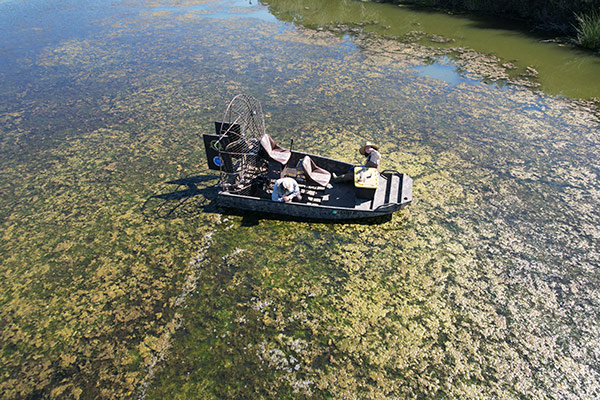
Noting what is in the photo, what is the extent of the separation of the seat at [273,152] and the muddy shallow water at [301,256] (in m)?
0.87

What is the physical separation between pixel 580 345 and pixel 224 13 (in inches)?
526

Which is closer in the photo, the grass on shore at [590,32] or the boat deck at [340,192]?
the boat deck at [340,192]

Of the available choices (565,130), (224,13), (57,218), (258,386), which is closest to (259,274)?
(258,386)

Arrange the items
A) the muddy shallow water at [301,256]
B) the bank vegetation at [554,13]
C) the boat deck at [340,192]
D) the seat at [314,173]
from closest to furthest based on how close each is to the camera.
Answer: the muddy shallow water at [301,256] < the boat deck at [340,192] < the seat at [314,173] < the bank vegetation at [554,13]

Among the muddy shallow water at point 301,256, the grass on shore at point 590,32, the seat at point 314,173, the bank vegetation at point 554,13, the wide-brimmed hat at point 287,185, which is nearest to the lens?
the muddy shallow water at point 301,256

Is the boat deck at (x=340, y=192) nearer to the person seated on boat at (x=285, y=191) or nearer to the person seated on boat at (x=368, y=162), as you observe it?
the person seated on boat at (x=368, y=162)

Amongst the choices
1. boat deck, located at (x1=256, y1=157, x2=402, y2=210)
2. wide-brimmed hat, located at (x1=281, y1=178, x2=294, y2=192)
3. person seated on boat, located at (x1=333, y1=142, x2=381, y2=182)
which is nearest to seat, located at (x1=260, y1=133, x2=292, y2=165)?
boat deck, located at (x1=256, y1=157, x2=402, y2=210)

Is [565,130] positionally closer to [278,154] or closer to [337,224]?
[337,224]

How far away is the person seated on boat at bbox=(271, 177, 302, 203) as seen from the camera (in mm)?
3990

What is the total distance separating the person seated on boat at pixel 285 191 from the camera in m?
3.99

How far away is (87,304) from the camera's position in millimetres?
3246

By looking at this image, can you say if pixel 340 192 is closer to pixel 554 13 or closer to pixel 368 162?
pixel 368 162

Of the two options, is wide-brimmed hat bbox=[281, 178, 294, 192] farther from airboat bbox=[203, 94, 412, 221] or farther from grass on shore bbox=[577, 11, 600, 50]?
grass on shore bbox=[577, 11, 600, 50]

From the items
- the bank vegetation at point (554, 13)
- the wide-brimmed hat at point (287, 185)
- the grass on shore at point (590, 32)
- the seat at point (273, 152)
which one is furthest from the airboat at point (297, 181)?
the bank vegetation at point (554, 13)
